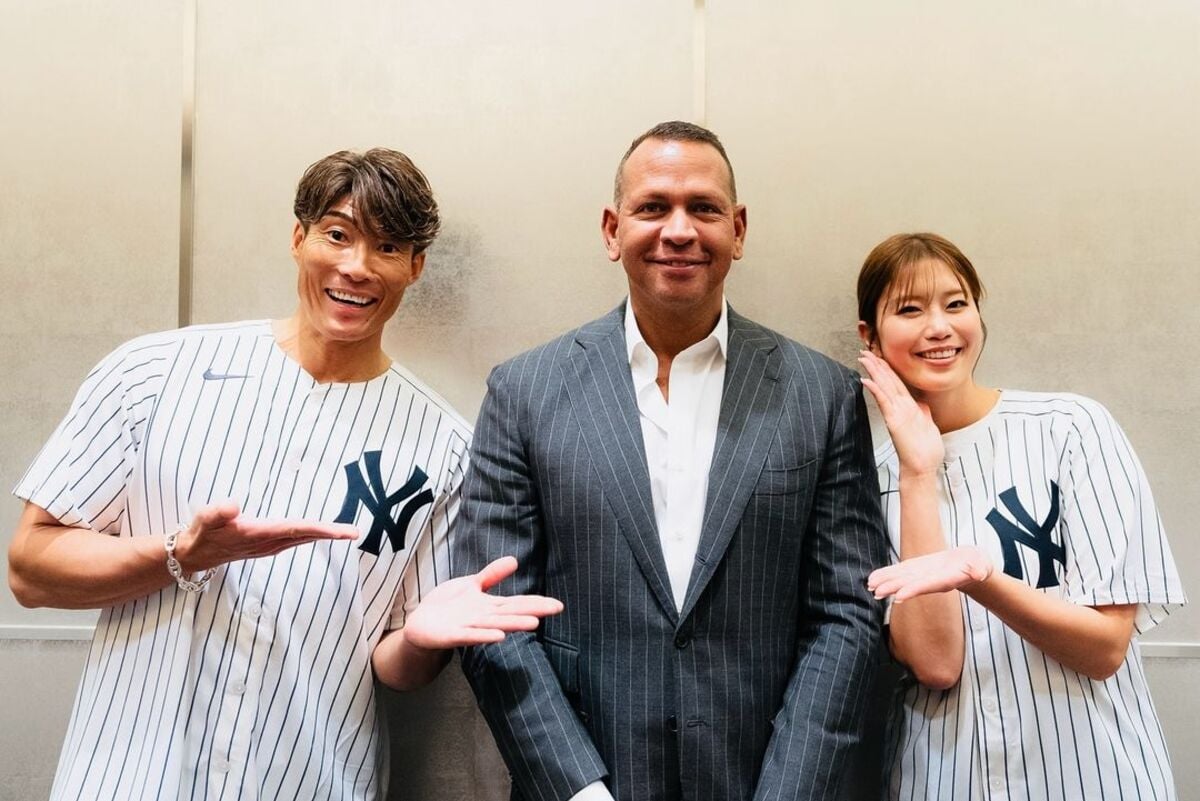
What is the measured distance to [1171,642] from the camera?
195 centimetres

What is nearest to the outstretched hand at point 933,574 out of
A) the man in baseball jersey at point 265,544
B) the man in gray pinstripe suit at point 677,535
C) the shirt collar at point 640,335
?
the man in gray pinstripe suit at point 677,535

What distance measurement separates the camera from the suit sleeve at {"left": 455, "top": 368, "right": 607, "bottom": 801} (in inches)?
53.7

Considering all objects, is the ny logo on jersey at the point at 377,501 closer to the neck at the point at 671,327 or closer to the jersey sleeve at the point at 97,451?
the jersey sleeve at the point at 97,451

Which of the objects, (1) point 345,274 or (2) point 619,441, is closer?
(2) point 619,441

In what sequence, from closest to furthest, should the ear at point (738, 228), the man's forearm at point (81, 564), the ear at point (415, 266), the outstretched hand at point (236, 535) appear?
the outstretched hand at point (236, 535), the man's forearm at point (81, 564), the ear at point (738, 228), the ear at point (415, 266)

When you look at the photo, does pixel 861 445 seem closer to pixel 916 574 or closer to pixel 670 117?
pixel 916 574

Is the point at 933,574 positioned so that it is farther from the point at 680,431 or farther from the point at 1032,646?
the point at 680,431

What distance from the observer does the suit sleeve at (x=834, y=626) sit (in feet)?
4.49

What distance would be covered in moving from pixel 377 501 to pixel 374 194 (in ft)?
1.96

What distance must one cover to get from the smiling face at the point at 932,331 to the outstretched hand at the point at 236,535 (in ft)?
3.65

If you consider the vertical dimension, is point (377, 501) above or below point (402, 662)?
above

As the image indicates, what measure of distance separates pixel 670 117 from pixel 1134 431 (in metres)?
1.35

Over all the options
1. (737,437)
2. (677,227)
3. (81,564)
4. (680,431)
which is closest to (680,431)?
(680,431)

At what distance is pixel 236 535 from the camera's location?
135 cm
